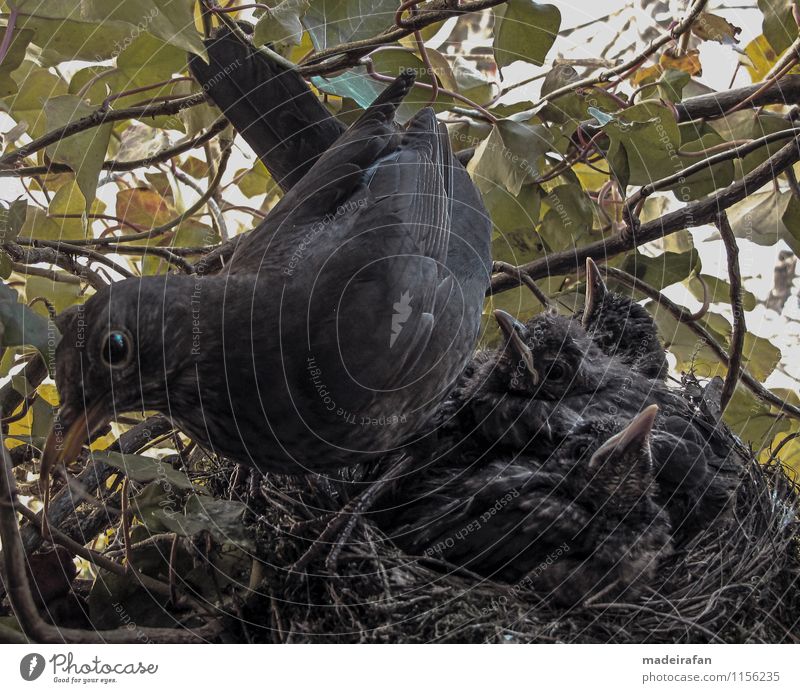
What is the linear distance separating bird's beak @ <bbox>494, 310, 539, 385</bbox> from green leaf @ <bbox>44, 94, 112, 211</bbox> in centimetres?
55

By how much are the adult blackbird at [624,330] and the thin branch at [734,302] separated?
0.14m

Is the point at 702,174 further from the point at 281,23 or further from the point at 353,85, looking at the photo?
the point at 281,23

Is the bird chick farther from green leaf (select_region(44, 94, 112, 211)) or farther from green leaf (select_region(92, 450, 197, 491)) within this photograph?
green leaf (select_region(44, 94, 112, 211))

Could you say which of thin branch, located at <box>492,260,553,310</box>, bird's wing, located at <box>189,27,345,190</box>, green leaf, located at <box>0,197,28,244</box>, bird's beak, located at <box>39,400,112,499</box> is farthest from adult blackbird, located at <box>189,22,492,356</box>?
bird's beak, located at <box>39,400,112,499</box>

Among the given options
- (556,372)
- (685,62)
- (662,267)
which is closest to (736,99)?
(685,62)

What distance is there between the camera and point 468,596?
3.12 feet

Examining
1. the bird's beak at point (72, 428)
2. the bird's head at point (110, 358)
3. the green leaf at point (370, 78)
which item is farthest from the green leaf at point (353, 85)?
the bird's beak at point (72, 428)

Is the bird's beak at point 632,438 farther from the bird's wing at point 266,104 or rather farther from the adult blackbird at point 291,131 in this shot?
the bird's wing at point 266,104

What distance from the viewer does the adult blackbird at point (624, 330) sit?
127 cm

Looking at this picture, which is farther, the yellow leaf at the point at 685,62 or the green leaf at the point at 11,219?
the yellow leaf at the point at 685,62

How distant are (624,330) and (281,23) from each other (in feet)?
2.46

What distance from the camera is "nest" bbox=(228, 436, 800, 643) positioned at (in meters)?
0.90
